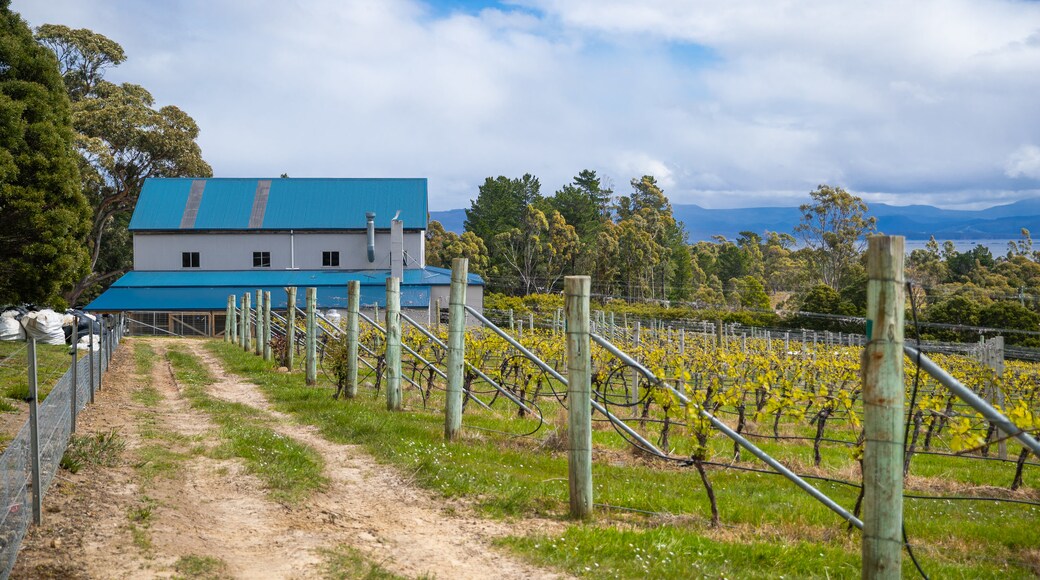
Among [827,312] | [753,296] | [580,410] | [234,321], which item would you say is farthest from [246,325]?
[753,296]

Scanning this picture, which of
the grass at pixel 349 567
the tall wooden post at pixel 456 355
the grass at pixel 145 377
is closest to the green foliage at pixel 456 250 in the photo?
the grass at pixel 145 377

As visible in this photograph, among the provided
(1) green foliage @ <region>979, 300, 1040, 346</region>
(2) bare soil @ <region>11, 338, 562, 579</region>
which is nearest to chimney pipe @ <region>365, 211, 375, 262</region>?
(1) green foliage @ <region>979, 300, 1040, 346</region>

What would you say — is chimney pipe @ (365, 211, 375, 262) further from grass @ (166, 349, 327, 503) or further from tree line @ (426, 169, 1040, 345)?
grass @ (166, 349, 327, 503)

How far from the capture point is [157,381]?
18172mm

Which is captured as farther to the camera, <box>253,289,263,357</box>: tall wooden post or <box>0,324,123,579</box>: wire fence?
<box>253,289,263,357</box>: tall wooden post

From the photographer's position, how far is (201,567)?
5559 millimetres

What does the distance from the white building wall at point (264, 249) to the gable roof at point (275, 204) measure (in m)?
0.55

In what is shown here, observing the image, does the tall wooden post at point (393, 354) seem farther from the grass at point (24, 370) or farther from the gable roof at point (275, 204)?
the gable roof at point (275, 204)

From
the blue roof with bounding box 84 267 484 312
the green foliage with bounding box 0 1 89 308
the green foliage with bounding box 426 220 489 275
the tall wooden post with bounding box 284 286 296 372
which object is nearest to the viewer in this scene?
the tall wooden post with bounding box 284 286 296 372

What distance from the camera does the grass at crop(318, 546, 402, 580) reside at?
5531mm

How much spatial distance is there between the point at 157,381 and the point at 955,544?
15.3 m

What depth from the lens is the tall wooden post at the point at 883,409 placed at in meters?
4.70

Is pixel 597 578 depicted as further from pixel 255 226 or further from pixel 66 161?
pixel 255 226

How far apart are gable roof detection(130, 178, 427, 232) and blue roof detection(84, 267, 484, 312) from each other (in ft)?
8.97
